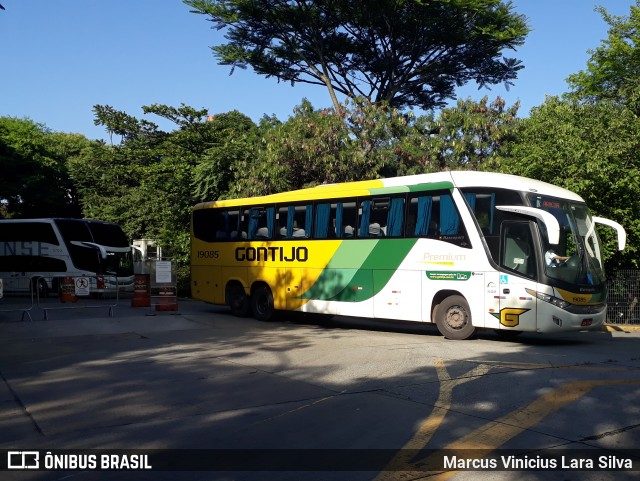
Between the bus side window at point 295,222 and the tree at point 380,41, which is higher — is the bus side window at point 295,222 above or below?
below

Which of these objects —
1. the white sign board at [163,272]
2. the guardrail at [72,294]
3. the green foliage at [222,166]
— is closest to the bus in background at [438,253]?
the white sign board at [163,272]

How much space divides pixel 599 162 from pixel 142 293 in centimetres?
1507

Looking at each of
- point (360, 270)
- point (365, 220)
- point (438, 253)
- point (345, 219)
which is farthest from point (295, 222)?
point (438, 253)

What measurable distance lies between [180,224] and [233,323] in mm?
15380

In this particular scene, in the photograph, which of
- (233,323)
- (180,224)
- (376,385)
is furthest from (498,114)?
(376,385)

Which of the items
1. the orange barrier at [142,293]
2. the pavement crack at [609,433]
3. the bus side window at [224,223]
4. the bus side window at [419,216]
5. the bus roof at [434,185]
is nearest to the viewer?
the pavement crack at [609,433]

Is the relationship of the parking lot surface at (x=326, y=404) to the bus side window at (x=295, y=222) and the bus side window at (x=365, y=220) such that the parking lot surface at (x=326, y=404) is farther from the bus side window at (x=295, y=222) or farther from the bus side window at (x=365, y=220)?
the bus side window at (x=295, y=222)

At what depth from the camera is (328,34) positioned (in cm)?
3106

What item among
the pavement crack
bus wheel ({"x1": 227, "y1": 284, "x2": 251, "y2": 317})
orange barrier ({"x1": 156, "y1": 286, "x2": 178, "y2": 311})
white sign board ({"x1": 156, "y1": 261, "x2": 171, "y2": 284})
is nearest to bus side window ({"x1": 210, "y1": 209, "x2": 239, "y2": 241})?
bus wheel ({"x1": 227, "y1": 284, "x2": 251, "y2": 317})

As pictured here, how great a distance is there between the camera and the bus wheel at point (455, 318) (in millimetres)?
14414

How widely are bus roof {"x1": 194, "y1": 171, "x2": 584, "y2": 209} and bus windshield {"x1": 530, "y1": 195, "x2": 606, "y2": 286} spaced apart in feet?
1.01

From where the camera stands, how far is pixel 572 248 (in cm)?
1375

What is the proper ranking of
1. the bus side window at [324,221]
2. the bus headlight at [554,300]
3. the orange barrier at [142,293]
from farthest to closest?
the orange barrier at [142,293] < the bus side window at [324,221] < the bus headlight at [554,300]

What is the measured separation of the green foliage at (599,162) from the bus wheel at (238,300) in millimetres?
9381
